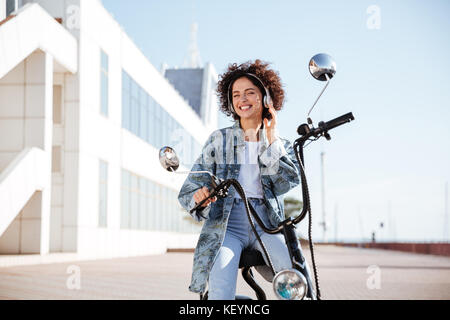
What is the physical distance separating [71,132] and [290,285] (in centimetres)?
2014

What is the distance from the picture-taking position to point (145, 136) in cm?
3406

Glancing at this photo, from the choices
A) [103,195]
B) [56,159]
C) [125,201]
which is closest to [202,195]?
[56,159]

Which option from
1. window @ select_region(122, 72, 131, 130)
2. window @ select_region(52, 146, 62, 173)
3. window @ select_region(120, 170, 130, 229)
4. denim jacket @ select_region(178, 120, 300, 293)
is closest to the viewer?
denim jacket @ select_region(178, 120, 300, 293)

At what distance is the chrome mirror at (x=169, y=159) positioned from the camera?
2891 millimetres

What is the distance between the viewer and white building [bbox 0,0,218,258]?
58.6ft

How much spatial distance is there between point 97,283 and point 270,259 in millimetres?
8985

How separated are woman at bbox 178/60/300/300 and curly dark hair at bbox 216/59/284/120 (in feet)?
0.03

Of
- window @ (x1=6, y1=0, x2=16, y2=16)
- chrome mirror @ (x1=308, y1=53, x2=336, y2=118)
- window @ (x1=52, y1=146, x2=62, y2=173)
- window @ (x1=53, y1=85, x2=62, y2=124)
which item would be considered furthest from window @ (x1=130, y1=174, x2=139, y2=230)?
chrome mirror @ (x1=308, y1=53, x2=336, y2=118)

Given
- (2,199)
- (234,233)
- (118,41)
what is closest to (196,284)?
(234,233)

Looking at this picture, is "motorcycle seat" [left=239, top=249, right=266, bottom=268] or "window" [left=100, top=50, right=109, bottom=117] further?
"window" [left=100, top=50, right=109, bottom=117]

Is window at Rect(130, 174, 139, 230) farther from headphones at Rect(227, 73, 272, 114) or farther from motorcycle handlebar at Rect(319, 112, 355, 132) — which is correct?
motorcycle handlebar at Rect(319, 112, 355, 132)

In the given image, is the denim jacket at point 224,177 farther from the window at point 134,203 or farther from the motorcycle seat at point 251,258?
the window at point 134,203

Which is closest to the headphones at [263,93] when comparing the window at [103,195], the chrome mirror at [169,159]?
the chrome mirror at [169,159]
